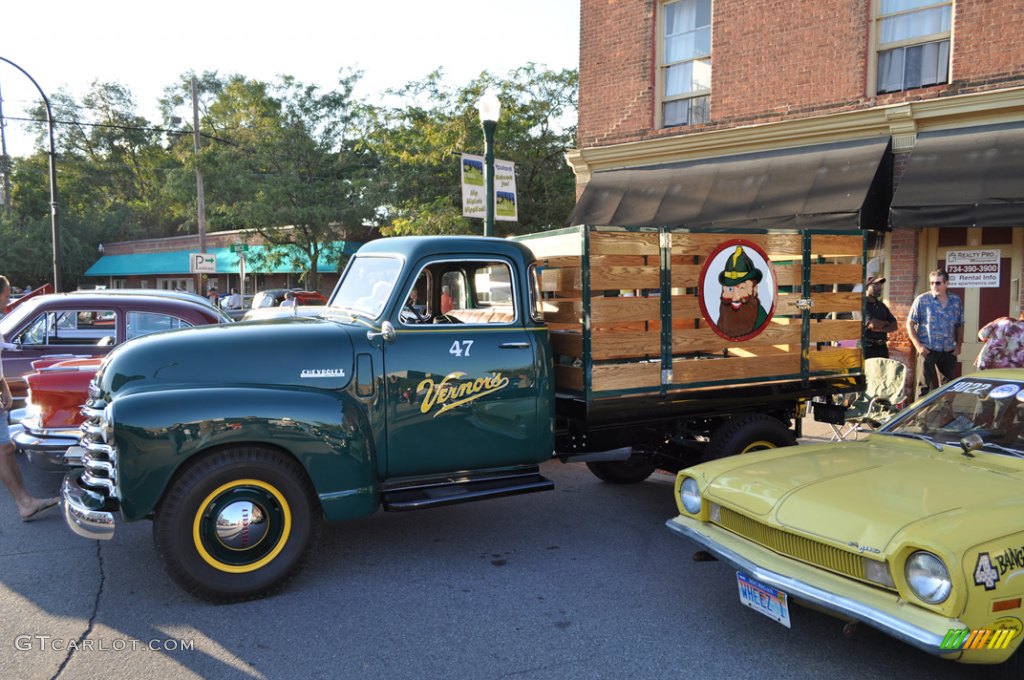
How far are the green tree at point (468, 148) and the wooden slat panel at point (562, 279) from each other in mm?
11181

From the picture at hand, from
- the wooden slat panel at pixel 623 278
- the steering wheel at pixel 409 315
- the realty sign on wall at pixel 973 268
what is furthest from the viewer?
the realty sign on wall at pixel 973 268

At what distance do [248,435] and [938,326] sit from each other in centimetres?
746

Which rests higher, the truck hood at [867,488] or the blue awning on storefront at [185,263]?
the blue awning on storefront at [185,263]

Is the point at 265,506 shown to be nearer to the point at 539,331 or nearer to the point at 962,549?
the point at 539,331

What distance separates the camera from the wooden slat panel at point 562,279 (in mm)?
5170

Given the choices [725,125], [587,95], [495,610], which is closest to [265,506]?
[495,610]

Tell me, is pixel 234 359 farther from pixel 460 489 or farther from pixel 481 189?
pixel 481 189

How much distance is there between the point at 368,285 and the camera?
5.23 metres

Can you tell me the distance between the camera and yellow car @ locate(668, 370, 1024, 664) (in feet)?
9.32

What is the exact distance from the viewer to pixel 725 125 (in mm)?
12164

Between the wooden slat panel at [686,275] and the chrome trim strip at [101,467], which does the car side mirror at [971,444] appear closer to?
the wooden slat panel at [686,275]

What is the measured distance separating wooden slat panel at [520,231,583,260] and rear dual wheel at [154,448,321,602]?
2.29 meters

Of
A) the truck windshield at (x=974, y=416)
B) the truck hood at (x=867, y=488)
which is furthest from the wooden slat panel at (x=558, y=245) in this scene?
the truck windshield at (x=974, y=416)

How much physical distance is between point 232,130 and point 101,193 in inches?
1327
